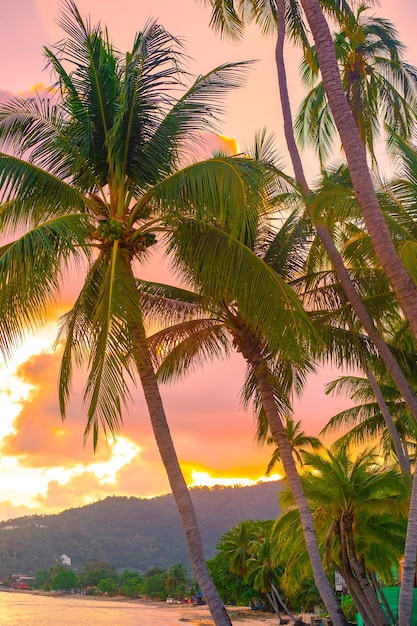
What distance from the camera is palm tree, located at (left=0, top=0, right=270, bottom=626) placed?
11031 mm

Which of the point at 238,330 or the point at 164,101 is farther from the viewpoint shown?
the point at 238,330

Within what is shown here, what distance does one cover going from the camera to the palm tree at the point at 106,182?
11.0 metres

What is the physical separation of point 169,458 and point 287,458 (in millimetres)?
4285

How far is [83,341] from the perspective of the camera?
12.7 m

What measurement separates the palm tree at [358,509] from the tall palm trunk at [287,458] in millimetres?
1989

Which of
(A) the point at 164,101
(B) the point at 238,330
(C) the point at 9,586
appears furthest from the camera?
(C) the point at 9,586

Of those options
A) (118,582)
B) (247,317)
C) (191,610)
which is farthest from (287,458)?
(118,582)

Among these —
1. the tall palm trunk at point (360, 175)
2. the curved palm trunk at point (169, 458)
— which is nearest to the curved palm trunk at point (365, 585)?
the curved palm trunk at point (169, 458)

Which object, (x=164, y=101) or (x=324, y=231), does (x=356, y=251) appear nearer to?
(x=324, y=231)

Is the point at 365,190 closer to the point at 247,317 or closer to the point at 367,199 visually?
the point at 367,199

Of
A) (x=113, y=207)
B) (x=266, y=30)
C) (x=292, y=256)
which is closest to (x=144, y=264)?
(x=113, y=207)

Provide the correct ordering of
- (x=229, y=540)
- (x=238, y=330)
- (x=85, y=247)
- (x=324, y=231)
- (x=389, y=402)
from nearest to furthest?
(x=85, y=247), (x=324, y=231), (x=238, y=330), (x=389, y=402), (x=229, y=540)

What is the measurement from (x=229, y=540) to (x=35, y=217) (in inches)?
2173

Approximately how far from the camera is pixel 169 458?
11.5 meters
